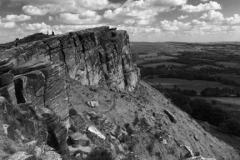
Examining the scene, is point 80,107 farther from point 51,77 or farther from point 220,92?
point 220,92

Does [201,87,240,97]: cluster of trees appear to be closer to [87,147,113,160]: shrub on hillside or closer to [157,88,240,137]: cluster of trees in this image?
[157,88,240,137]: cluster of trees

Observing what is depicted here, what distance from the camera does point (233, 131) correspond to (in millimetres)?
73625

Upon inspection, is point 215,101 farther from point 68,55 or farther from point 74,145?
point 74,145

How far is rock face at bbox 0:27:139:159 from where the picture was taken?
15375 millimetres

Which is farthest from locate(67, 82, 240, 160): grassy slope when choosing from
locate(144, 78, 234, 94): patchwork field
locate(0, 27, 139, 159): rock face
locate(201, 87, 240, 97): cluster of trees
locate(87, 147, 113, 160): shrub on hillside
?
locate(144, 78, 234, 94): patchwork field

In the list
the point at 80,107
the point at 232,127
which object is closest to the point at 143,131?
the point at 80,107

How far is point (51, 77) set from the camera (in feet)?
64.5

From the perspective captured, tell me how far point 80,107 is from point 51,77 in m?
12.1

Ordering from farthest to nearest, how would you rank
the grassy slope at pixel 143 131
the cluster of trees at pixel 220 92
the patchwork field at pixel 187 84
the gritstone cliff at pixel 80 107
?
1. the patchwork field at pixel 187 84
2. the cluster of trees at pixel 220 92
3. the grassy slope at pixel 143 131
4. the gritstone cliff at pixel 80 107

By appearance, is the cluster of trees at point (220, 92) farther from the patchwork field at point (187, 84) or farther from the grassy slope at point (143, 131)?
the grassy slope at point (143, 131)

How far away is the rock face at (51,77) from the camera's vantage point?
50.4 ft

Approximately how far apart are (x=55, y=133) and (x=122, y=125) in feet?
49.8

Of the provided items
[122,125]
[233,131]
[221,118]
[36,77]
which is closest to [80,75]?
[122,125]

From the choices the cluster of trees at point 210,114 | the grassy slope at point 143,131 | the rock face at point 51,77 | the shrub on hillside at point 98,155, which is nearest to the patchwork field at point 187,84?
the cluster of trees at point 210,114
